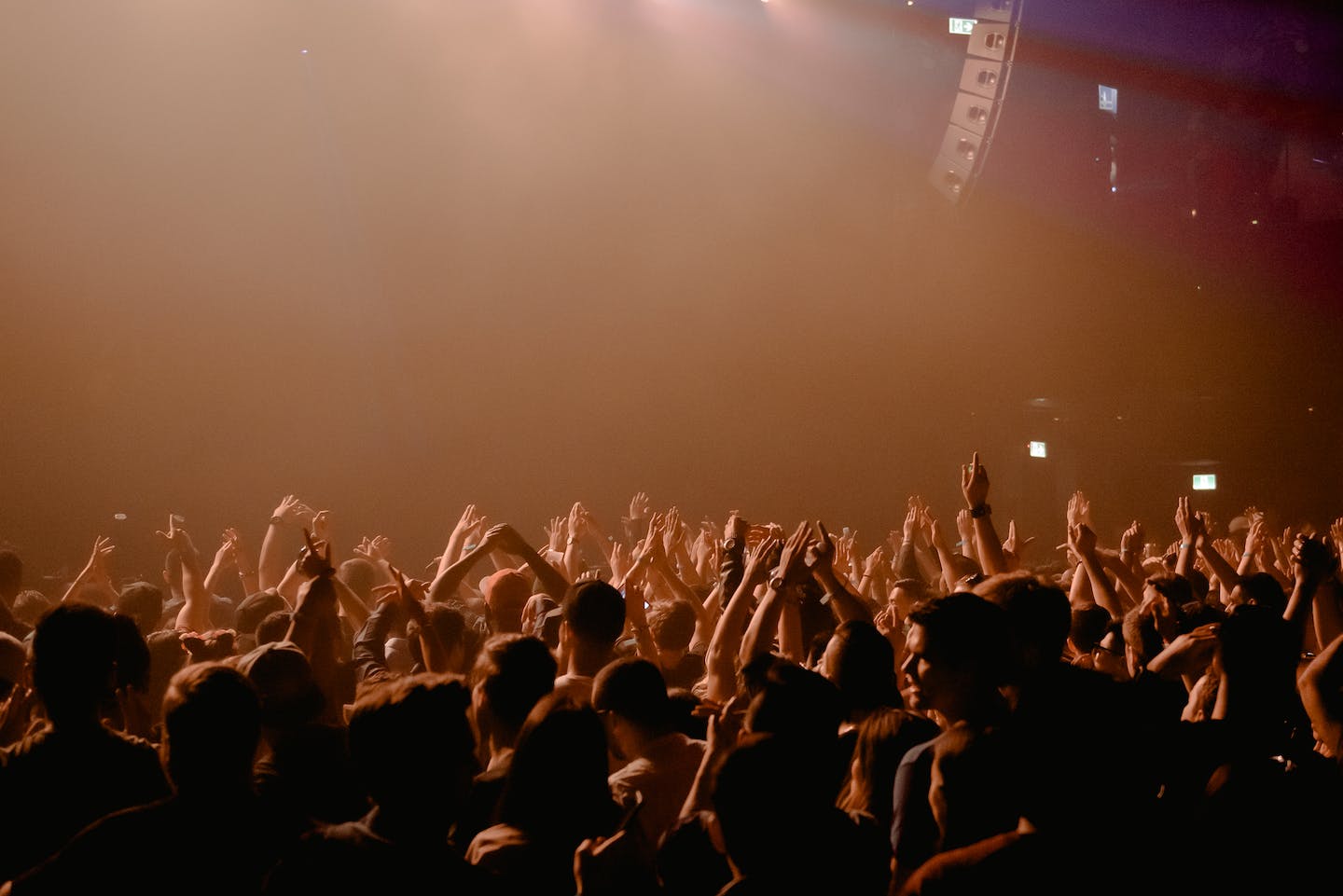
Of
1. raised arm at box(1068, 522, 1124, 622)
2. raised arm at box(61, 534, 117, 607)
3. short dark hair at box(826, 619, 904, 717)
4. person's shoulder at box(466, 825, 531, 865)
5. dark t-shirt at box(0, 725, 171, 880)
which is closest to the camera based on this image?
person's shoulder at box(466, 825, 531, 865)

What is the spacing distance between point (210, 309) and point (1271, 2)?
15.3 meters

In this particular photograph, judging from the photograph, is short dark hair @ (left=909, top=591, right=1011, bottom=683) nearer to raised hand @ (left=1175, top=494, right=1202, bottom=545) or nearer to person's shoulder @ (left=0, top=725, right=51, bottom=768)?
person's shoulder @ (left=0, top=725, right=51, bottom=768)

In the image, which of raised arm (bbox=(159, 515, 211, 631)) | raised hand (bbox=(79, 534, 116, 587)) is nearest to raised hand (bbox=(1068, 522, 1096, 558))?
raised arm (bbox=(159, 515, 211, 631))

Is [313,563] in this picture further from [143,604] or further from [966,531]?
[966,531]

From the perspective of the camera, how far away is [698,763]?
240cm

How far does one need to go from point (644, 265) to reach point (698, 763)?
1250 cm

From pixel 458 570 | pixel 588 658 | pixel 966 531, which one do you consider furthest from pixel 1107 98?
pixel 588 658

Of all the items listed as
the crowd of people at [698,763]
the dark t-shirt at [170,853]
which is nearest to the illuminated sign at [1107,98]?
the crowd of people at [698,763]

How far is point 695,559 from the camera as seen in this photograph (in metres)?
7.25

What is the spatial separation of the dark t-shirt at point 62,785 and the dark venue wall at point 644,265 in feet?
38.0

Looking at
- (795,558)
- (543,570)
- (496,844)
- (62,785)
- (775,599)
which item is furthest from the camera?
(543,570)

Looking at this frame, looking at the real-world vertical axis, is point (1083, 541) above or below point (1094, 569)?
above

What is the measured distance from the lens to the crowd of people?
1605mm

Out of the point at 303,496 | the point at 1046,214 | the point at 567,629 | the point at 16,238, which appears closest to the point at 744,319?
the point at 1046,214
